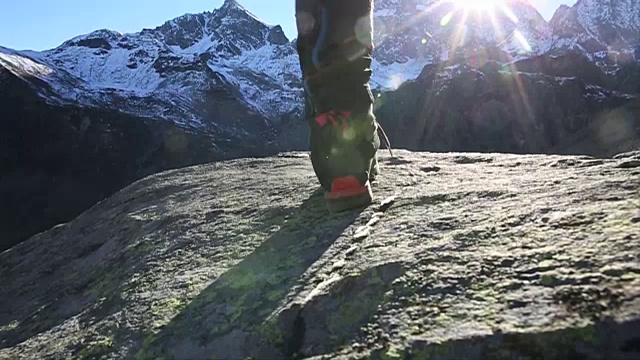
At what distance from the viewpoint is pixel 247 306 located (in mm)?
2133

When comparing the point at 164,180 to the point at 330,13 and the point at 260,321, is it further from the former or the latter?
the point at 260,321

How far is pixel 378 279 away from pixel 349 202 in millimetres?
1209

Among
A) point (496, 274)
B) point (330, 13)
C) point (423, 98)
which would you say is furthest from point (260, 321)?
point (423, 98)

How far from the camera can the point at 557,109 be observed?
217 ft

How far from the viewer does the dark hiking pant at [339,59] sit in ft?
11.5

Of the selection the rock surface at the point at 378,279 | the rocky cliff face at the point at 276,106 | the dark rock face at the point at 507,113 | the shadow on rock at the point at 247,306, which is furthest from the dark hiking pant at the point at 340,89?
the dark rock face at the point at 507,113

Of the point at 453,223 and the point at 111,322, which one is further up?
the point at 453,223

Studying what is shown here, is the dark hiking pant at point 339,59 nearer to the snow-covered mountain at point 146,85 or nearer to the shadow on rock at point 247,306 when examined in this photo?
the shadow on rock at point 247,306

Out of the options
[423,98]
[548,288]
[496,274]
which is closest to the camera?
[548,288]

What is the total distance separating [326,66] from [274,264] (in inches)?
61.1

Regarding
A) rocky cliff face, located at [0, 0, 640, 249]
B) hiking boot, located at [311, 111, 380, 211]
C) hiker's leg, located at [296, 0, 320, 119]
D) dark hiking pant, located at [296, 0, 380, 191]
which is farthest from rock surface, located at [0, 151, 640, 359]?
rocky cliff face, located at [0, 0, 640, 249]

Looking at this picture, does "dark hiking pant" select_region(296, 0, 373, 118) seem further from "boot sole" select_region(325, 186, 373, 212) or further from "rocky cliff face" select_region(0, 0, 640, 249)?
"rocky cliff face" select_region(0, 0, 640, 249)

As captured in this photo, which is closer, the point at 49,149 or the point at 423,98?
the point at 423,98

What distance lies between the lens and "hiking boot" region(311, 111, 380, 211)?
126 inches
